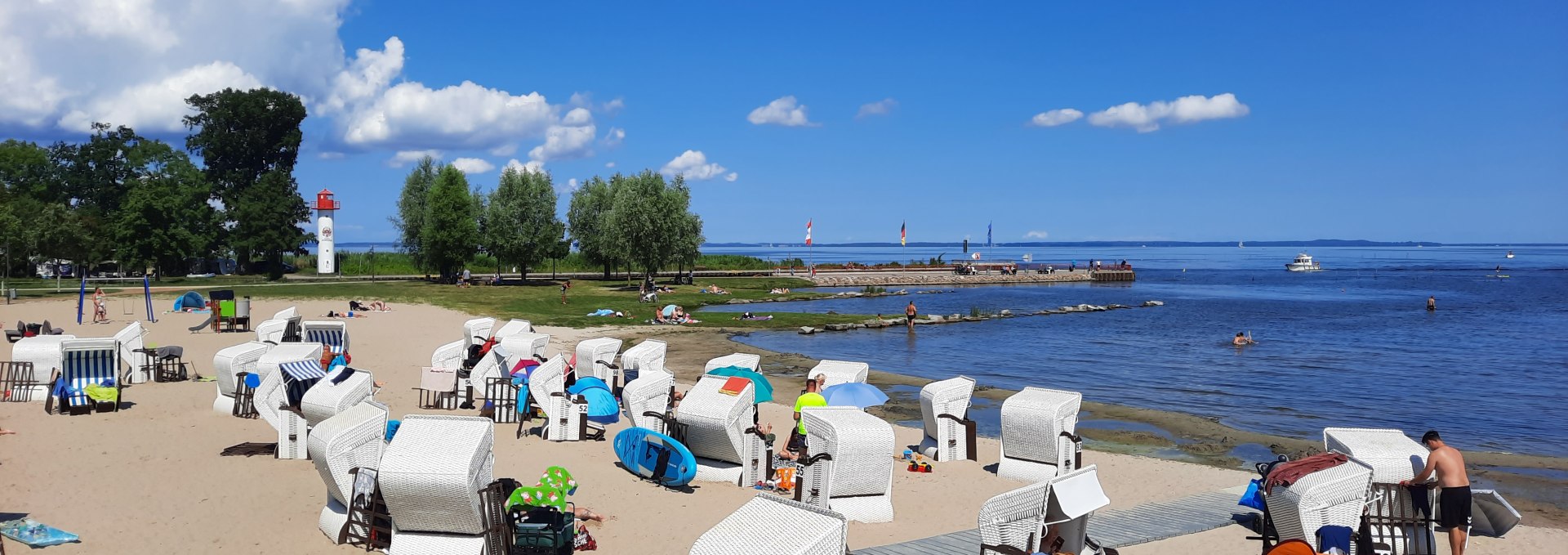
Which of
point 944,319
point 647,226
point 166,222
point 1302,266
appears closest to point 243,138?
point 166,222

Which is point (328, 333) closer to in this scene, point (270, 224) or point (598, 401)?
point (598, 401)

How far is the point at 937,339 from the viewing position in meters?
38.6

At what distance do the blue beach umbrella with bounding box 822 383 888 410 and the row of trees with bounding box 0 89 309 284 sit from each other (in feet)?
172

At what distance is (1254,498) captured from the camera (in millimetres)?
11562

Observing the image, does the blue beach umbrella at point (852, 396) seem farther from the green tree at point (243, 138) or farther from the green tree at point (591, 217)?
the green tree at point (243, 138)

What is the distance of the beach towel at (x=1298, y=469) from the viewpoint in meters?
10.0

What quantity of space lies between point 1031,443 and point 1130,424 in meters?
7.04

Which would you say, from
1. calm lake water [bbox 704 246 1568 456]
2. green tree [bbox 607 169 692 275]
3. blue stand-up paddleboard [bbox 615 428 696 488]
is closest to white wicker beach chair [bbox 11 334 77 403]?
blue stand-up paddleboard [bbox 615 428 696 488]

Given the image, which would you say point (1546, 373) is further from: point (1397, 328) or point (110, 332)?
point (110, 332)

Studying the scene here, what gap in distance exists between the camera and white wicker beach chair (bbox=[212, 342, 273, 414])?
17.0 meters

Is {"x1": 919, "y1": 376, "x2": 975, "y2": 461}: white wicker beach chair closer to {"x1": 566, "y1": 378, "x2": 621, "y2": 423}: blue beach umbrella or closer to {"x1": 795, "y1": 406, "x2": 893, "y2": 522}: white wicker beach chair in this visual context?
{"x1": 795, "y1": 406, "x2": 893, "y2": 522}: white wicker beach chair

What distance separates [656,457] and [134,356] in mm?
13380

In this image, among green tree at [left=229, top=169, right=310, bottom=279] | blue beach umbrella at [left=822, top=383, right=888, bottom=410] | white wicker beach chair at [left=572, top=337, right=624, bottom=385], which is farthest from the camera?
green tree at [left=229, top=169, right=310, bottom=279]

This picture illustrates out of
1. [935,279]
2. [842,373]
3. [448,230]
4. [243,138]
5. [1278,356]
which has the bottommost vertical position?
[1278,356]
